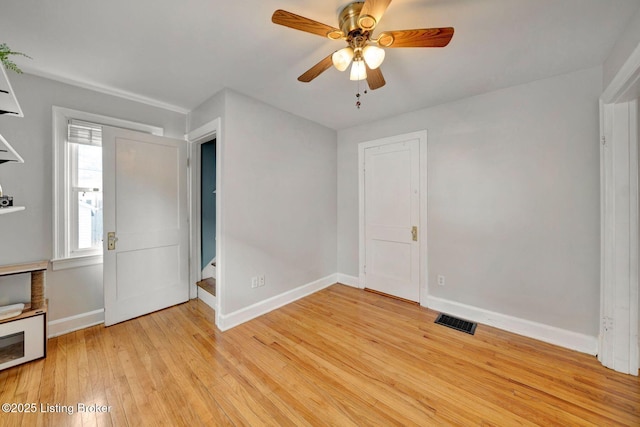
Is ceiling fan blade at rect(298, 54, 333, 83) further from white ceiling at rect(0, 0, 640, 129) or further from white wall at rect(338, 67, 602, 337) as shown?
white wall at rect(338, 67, 602, 337)

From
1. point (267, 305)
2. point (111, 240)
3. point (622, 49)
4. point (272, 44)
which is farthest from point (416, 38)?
point (111, 240)

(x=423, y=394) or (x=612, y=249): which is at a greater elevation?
(x=612, y=249)

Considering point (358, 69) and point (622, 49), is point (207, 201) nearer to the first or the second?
point (358, 69)

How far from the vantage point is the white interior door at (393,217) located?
3068 mm

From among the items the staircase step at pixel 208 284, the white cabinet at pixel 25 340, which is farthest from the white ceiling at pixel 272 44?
the staircase step at pixel 208 284

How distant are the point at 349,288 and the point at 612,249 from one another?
8.79 feet

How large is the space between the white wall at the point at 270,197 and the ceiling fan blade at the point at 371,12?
1.67 meters

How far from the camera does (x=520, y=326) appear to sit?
236 cm

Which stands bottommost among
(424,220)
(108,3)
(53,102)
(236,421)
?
(236,421)

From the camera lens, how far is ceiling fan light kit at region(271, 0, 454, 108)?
1245 mm

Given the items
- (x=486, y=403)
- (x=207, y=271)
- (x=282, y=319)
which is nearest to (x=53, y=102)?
(x=207, y=271)

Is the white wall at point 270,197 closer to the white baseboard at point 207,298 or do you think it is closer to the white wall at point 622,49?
the white baseboard at point 207,298

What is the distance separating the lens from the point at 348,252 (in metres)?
3.79

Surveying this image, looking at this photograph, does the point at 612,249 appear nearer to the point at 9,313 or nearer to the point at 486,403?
the point at 486,403
